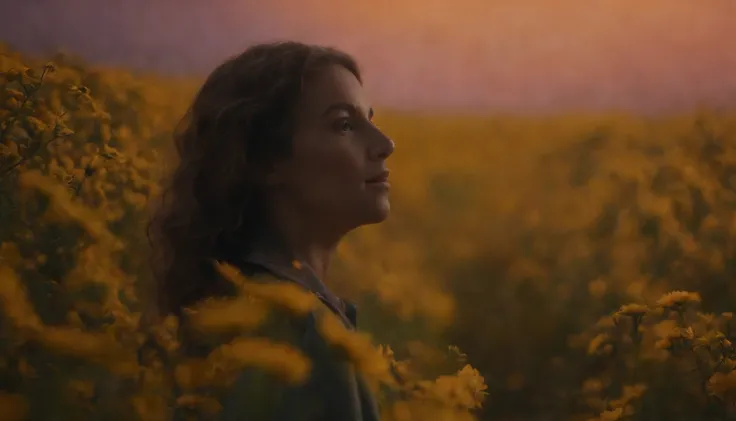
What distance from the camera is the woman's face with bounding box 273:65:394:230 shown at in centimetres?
108

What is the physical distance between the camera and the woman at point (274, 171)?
1074 millimetres

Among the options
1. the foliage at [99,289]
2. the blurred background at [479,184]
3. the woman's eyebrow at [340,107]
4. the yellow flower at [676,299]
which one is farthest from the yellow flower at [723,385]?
the woman's eyebrow at [340,107]

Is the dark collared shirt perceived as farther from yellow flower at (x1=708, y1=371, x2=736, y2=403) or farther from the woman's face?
yellow flower at (x1=708, y1=371, x2=736, y2=403)

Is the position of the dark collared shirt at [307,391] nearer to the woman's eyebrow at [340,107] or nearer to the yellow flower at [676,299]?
the woman's eyebrow at [340,107]

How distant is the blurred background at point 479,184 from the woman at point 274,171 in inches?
5.0

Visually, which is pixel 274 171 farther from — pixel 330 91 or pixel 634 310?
pixel 634 310

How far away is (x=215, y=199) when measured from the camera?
1087 mm

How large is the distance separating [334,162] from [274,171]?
81mm

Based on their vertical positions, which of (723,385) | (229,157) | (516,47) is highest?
(516,47)

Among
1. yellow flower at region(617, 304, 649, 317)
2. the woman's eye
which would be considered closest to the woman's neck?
the woman's eye

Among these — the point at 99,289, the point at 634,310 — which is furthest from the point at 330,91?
the point at 634,310

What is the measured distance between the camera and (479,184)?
7.46ft

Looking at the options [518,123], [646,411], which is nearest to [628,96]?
[518,123]

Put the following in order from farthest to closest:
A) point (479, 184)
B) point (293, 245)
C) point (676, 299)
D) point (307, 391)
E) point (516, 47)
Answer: point (479, 184), point (516, 47), point (676, 299), point (293, 245), point (307, 391)
